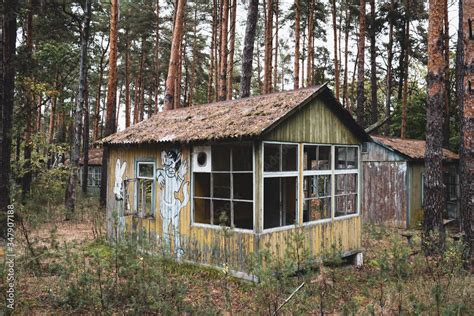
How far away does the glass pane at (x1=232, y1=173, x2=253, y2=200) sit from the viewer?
35.3 feet

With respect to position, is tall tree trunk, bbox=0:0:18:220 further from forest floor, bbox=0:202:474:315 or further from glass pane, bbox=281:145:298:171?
glass pane, bbox=281:145:298:171

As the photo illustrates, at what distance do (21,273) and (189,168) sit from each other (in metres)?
3.75

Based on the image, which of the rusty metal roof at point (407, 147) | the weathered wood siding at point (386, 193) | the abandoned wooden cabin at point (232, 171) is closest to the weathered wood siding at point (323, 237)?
the abandoned wooden cabin at point (232, 171)

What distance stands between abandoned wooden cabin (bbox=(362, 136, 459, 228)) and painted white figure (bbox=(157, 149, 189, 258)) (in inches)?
351

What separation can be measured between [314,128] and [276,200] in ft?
11.1

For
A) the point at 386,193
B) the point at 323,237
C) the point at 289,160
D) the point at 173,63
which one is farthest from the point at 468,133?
the point at 173,63

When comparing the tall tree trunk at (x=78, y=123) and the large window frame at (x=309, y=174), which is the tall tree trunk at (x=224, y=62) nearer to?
the tall tree trunk at (x=78, y=123)

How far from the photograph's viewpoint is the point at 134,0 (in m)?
23.4

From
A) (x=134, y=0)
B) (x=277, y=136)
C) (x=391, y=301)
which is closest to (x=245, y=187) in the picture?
(x=277, y=136)

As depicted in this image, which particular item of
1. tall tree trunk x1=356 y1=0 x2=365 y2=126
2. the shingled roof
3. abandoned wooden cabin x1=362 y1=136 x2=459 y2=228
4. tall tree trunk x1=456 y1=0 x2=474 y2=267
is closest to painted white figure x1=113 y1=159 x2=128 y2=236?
the shingled roof

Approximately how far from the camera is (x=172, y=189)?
8469mm

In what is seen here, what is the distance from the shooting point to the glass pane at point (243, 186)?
35.3 feet

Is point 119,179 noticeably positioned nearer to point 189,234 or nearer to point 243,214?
point 189,234

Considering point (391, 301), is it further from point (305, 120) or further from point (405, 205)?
point (405, 205)
